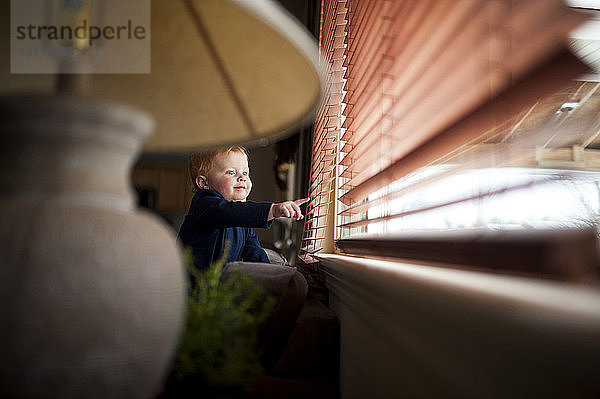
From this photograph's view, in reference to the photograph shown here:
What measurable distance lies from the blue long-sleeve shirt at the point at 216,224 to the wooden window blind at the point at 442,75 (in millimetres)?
261

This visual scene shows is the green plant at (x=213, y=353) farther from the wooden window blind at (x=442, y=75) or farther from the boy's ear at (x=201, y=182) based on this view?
the boy's ear at (x=201, y=182)

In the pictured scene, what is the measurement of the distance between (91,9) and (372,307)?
56 cm

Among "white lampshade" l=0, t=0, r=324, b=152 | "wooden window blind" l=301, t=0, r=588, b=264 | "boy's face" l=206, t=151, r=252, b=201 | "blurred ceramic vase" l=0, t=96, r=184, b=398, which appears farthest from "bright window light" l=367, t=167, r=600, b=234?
"boy's face" l=206, t=151, r=252, b=201

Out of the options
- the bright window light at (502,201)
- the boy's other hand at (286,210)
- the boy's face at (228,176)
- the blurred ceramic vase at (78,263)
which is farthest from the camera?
the boy's face at (228,176)

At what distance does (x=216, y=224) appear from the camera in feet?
3.94

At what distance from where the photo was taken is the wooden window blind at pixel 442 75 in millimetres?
361

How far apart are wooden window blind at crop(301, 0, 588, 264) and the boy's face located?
45 centimetres

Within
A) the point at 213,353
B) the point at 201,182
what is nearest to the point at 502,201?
the point at 213,353

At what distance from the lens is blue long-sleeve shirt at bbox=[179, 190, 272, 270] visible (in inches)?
43.3

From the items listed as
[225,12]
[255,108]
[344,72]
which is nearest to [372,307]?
[255,108]

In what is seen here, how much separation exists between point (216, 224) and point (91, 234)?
0.87 m

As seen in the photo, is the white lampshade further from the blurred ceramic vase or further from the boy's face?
the boy's face

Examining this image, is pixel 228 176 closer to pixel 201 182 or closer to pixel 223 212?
pixel 201 182

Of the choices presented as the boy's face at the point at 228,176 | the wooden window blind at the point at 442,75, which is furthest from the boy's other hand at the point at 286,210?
the boy's face at the point at 228,176
